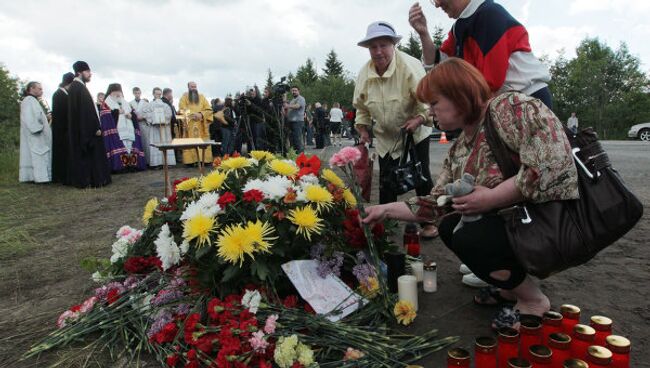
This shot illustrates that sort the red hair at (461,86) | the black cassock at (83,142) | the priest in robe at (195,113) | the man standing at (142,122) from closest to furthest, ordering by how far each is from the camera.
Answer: the red hair at (461,86) → the black cassock at (83,142) → the man standing at (142,122) → the priest in robe at (195,113)

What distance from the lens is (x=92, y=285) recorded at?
300 centimetres

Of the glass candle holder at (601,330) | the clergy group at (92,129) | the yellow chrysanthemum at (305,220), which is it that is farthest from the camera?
the clergy group at (92,129)

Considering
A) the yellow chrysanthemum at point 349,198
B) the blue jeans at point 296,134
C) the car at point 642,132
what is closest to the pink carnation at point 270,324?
the yellow chrysanthemum at point 349,198

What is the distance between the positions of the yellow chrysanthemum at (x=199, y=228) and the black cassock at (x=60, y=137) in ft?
23.8

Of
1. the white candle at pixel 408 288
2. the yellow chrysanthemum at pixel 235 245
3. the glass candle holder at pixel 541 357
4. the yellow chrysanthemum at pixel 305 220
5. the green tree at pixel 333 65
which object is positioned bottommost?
the white candle at pixel 408 288

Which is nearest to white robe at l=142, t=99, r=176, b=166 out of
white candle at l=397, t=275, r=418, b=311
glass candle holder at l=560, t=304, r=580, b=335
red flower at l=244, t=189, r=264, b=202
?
red flower at l=244, t=189, r=264, b=202

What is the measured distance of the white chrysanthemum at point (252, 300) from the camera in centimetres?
200

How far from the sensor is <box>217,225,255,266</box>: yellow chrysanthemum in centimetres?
195

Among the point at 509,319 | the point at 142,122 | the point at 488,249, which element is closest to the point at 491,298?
the point at 509,319

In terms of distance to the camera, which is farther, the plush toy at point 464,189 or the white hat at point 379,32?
the white hat at point 379,32

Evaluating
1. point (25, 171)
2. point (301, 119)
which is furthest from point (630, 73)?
point (25, 171)

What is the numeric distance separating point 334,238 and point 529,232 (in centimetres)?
101

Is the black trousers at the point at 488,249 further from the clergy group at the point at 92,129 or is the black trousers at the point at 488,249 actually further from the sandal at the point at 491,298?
the clergy group at the point at 92,129

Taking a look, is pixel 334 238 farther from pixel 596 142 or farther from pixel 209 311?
pixel 596 142
